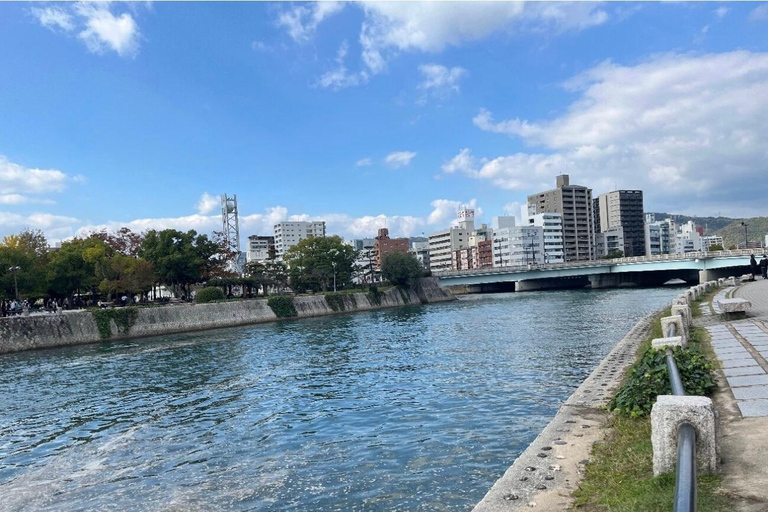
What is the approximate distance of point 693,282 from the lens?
3738 inches

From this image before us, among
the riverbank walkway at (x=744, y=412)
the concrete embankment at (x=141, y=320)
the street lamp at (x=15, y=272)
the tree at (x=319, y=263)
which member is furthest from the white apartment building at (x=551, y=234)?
the riverbank walkway at (x=744, y=412)

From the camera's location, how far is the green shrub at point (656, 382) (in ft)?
30.2

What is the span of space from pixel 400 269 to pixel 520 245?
62058 mm

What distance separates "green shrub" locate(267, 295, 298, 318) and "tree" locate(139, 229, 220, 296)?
444 inches

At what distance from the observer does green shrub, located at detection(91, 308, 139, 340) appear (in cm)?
4811

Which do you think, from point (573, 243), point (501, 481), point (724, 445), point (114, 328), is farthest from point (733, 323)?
point (573, 243)

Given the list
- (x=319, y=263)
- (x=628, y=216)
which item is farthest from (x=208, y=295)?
(x=628, y=216)

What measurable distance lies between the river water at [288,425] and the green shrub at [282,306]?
32.3m

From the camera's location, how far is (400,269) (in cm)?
8588

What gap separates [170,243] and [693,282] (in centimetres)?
8397

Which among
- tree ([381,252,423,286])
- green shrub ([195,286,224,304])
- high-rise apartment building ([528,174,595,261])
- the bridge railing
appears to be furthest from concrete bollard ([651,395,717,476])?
high-rise apartment building ([528,174,595,261])

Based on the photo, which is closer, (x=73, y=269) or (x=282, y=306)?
(x=73, y=269)

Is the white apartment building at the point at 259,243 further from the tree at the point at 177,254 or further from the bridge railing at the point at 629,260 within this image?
the tree at the point at 177,254

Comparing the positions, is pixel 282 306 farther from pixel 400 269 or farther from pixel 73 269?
pixel 400 269
